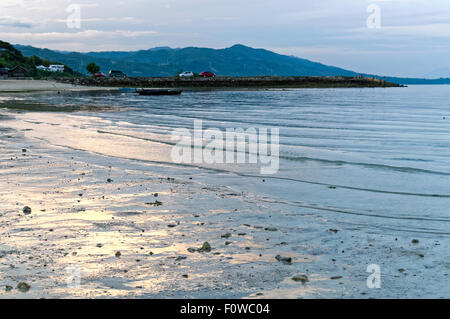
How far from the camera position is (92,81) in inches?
5556

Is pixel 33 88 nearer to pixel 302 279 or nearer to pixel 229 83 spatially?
pixel 229 83

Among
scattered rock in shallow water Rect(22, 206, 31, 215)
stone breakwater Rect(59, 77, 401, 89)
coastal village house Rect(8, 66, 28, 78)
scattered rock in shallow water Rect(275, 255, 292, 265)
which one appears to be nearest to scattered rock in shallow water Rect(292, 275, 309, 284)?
scattered rock in shallow water Rect(275, 255, 292, 265)

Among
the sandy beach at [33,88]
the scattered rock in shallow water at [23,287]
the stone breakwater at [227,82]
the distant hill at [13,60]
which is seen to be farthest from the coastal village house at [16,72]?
the scattered rock in shallow water at [23,287]

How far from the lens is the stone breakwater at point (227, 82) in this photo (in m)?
140

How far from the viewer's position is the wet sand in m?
7.68

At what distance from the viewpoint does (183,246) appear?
9.64m

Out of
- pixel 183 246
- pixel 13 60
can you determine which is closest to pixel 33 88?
pixel 13 60

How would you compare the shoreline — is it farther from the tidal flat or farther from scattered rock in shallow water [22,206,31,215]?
scattered rock in shallow water [22,206,31,215]

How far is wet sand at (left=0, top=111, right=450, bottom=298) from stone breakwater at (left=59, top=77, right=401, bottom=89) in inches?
4869
